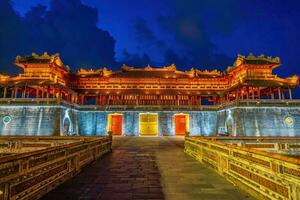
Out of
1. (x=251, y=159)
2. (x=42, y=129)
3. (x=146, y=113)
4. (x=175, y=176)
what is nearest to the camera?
(x=251, y=159)

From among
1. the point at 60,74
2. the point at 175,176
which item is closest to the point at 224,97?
the point at 60,74

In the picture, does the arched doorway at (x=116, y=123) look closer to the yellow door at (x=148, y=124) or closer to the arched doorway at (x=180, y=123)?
the yellow door at (x=148, y=124)

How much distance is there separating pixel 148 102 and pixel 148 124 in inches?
170

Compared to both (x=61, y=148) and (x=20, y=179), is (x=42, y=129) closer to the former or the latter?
(x=61, y=148)

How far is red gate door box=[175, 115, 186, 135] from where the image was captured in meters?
29.1

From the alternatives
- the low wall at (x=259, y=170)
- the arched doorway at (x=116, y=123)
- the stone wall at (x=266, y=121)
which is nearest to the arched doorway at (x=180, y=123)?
the stone wall at (x=266, y=121)

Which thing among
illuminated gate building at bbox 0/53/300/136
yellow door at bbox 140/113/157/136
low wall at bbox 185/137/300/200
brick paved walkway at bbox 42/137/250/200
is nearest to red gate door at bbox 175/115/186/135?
illuminated gate building at bbox 0/53/300/136

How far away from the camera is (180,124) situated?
96.0ft

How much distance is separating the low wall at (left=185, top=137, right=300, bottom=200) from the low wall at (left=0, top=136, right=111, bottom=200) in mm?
4842

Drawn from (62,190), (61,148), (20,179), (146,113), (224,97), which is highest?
(224,97)

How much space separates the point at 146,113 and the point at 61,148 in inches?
878

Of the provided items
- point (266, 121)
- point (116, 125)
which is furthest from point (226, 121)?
point (116, 125)

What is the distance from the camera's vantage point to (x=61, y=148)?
5.84m

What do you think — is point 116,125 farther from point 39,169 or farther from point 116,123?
point 39,169
